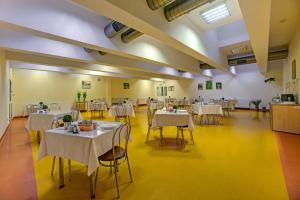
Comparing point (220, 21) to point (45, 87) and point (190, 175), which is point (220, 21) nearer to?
point (190, 175)

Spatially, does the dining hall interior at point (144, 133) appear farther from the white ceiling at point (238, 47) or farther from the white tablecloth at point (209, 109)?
the white ceiling at point (238, 47)

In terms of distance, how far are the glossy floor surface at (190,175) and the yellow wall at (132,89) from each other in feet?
33.3

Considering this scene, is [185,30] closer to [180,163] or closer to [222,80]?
[180,163]

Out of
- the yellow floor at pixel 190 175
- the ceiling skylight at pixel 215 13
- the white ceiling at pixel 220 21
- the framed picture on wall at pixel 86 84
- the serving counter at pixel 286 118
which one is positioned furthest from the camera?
the framed picture on wall at pixel 86 84

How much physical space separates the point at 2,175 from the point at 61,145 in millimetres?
1395

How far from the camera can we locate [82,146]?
199 centimetres

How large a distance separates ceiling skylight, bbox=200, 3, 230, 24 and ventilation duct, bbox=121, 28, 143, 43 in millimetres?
1454

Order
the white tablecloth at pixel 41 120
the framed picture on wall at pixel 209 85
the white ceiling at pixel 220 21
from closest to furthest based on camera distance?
the white ceiling at pixel 220 21 < the white tablecloth at pixel 41 120 < the framed picture on wall at pixel 209 85

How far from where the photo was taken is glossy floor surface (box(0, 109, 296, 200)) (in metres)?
2.09

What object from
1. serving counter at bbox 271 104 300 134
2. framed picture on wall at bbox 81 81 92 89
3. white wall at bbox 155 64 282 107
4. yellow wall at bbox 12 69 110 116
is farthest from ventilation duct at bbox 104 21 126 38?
white wall at bbox 155 64 282 107

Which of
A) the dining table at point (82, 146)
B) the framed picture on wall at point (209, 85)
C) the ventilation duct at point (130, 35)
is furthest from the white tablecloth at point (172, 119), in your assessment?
the framed picture on wall at point (209, 85)

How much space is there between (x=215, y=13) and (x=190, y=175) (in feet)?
10.5

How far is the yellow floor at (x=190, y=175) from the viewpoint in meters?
2.08

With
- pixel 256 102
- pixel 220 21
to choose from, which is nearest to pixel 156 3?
pixel 220 21
